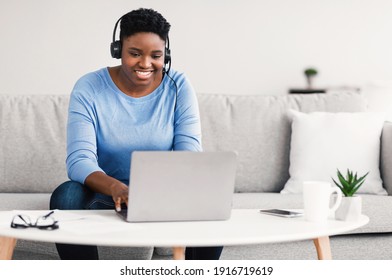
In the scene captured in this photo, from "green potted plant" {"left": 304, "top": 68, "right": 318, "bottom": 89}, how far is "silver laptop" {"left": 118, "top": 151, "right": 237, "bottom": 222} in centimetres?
376

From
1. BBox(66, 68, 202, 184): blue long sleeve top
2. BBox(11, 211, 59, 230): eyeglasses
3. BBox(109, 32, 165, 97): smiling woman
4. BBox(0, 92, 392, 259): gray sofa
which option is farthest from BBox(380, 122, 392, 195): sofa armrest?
BBox(11, 211, 59, 230): eyeglasses

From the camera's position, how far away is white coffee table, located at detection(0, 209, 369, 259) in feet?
3.69

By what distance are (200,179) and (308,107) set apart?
1.60 metres

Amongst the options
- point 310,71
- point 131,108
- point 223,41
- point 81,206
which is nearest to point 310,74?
point 310,71

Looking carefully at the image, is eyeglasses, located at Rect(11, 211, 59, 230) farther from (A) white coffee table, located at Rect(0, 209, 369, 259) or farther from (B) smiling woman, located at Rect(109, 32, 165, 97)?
(B) smiling woman, located at Rect(109, 32, 165, 97)

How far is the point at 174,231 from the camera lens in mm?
1223

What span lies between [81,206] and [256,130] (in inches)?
47.1

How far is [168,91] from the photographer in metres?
2.07

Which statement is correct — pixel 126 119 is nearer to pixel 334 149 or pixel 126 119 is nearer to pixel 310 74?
pixel 334 149

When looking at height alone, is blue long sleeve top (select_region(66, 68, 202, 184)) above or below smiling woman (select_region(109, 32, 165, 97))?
below

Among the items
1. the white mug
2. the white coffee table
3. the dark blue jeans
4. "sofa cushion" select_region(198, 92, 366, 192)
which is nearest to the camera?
the white coffee table

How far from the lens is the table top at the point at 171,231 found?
1.12m

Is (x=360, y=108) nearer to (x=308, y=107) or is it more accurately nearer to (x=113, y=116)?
(x=308, y=107)

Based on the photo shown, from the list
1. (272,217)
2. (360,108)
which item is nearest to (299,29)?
(360,108)
